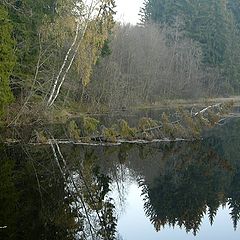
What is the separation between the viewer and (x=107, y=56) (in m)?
52.1

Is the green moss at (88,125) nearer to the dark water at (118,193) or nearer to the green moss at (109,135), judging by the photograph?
the green moss at (109,135)

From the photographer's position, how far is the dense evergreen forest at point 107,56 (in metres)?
34.7

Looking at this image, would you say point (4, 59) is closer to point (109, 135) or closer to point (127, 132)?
point (109, 135)

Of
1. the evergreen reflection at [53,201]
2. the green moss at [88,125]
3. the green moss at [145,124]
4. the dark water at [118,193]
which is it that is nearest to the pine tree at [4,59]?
the green moss at [88,125]

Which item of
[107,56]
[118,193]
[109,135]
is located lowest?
[118,193]

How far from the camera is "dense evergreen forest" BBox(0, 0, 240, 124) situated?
3472 centimetres

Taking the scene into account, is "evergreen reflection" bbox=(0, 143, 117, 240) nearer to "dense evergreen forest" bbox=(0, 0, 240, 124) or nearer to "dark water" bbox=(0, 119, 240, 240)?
"dark water" bbox=(0, 119, 240, 240)

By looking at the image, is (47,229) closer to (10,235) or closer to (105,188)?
(10,235)

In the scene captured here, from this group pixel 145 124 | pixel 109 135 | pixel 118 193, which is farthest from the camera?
pixel 145 124

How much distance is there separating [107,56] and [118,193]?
37.0 metres

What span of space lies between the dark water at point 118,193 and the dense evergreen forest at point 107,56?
1040 cm

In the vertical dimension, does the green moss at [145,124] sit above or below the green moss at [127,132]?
above

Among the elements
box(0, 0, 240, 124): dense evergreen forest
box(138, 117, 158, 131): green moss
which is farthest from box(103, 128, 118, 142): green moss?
box(0, 0, 240, 124): dense evergreen forest

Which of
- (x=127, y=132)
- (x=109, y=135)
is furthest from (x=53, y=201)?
(x=127, y=132)
